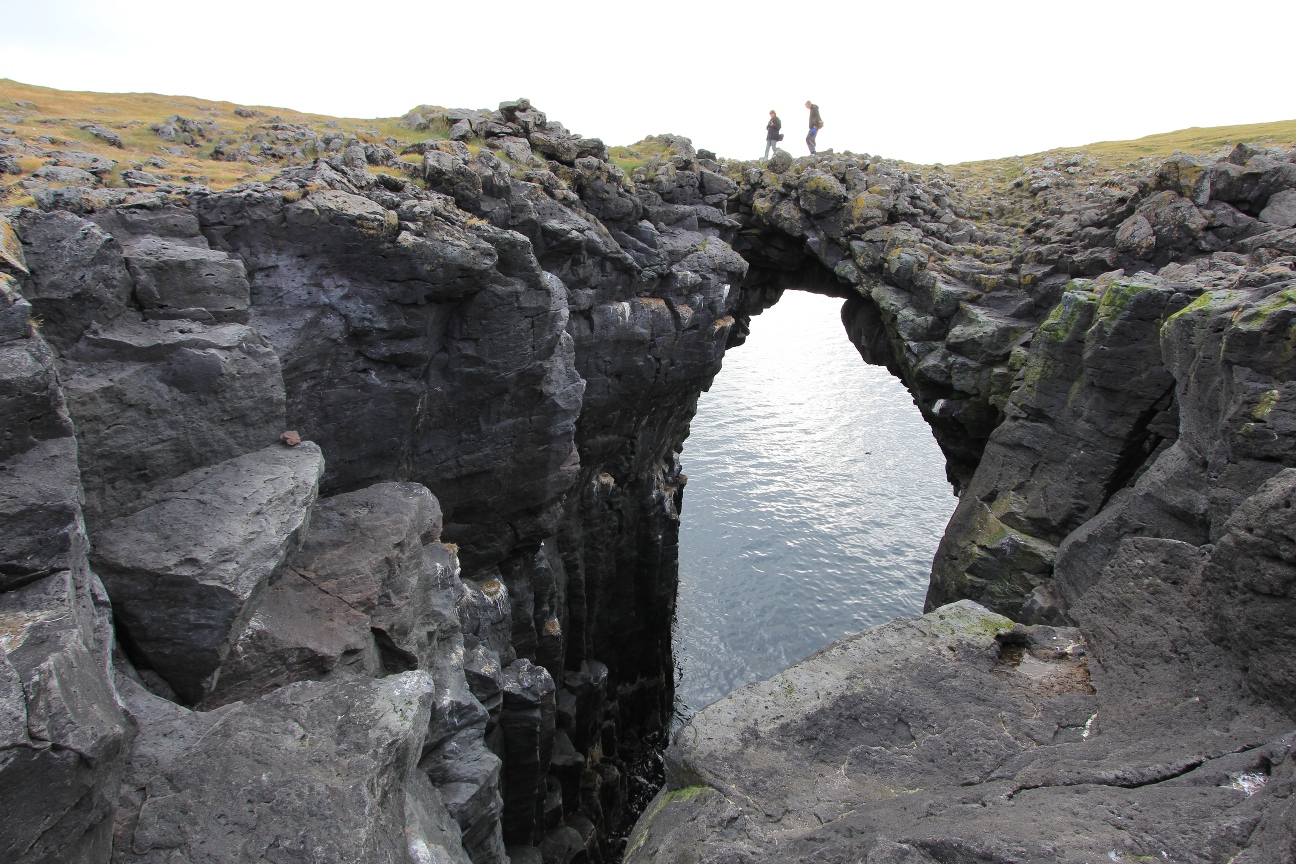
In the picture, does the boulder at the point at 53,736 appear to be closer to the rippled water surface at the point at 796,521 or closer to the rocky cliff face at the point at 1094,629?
the rocky cliff face at the point at 1094,629

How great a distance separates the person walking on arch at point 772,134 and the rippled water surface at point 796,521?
25381mm

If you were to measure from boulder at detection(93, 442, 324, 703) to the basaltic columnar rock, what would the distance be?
1.9 inches

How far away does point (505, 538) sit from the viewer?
854 inches

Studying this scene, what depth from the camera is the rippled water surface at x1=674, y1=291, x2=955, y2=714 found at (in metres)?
39.9

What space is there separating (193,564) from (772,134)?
34.0 meters

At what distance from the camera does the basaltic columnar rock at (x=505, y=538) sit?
7145 mm

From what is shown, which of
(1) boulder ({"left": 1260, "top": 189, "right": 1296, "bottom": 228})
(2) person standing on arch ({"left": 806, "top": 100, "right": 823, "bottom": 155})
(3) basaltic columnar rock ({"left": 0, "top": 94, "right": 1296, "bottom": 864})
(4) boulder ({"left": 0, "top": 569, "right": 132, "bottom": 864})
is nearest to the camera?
(4) boulder ({"left": 0, "top": 569, "right": 132, "bottom": 864})

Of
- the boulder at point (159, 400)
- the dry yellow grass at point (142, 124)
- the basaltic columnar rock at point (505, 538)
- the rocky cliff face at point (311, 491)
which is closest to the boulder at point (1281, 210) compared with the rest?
the basaltic columnar rock at point (505, 538)

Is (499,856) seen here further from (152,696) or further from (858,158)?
(858,158)

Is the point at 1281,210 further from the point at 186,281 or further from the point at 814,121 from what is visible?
the point at 186,281

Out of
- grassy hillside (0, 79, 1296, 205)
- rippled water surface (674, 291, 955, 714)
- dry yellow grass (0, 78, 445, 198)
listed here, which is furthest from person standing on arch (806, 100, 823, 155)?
rippled water surface (674, 291, 955, 714)

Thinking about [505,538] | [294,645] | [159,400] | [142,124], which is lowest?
[505,538]

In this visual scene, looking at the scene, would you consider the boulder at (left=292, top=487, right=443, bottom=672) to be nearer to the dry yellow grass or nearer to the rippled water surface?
the dry yellow grass

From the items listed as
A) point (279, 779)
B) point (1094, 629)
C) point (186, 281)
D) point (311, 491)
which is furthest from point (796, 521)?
point (279, 779)
